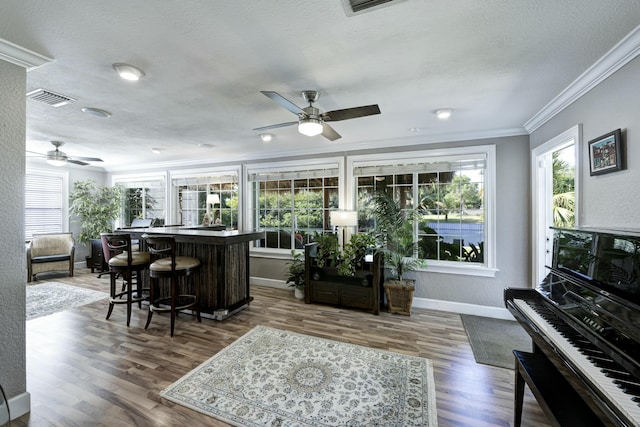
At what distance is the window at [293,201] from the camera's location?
15.5ft

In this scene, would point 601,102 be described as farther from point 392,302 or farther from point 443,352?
point 392,302

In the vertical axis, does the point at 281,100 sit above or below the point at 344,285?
above

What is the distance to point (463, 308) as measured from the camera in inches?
148

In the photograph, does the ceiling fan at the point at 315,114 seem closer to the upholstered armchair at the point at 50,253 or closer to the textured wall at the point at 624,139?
the textured wall at the point at 624,139

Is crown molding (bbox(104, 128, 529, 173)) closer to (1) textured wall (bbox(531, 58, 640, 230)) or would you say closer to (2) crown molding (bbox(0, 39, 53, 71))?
(1) textured wall (bbox(531, 58, 640, 230))

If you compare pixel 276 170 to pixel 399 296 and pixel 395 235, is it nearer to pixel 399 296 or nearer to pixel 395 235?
pixel 395 235

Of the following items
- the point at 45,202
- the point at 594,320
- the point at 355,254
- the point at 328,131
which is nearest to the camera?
the point at 594,320

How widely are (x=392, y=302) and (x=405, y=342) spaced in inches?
33.5

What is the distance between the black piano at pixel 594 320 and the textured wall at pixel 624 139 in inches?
16.8

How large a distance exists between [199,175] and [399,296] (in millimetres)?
4680

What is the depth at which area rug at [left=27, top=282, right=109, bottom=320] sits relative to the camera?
3.71 metres

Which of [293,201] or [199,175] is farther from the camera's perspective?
[199,175]

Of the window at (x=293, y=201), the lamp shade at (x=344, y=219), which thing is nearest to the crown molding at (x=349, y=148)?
the window at (x=293, y=201)

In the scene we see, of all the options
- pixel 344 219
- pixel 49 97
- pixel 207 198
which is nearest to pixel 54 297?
pixel 207 198
